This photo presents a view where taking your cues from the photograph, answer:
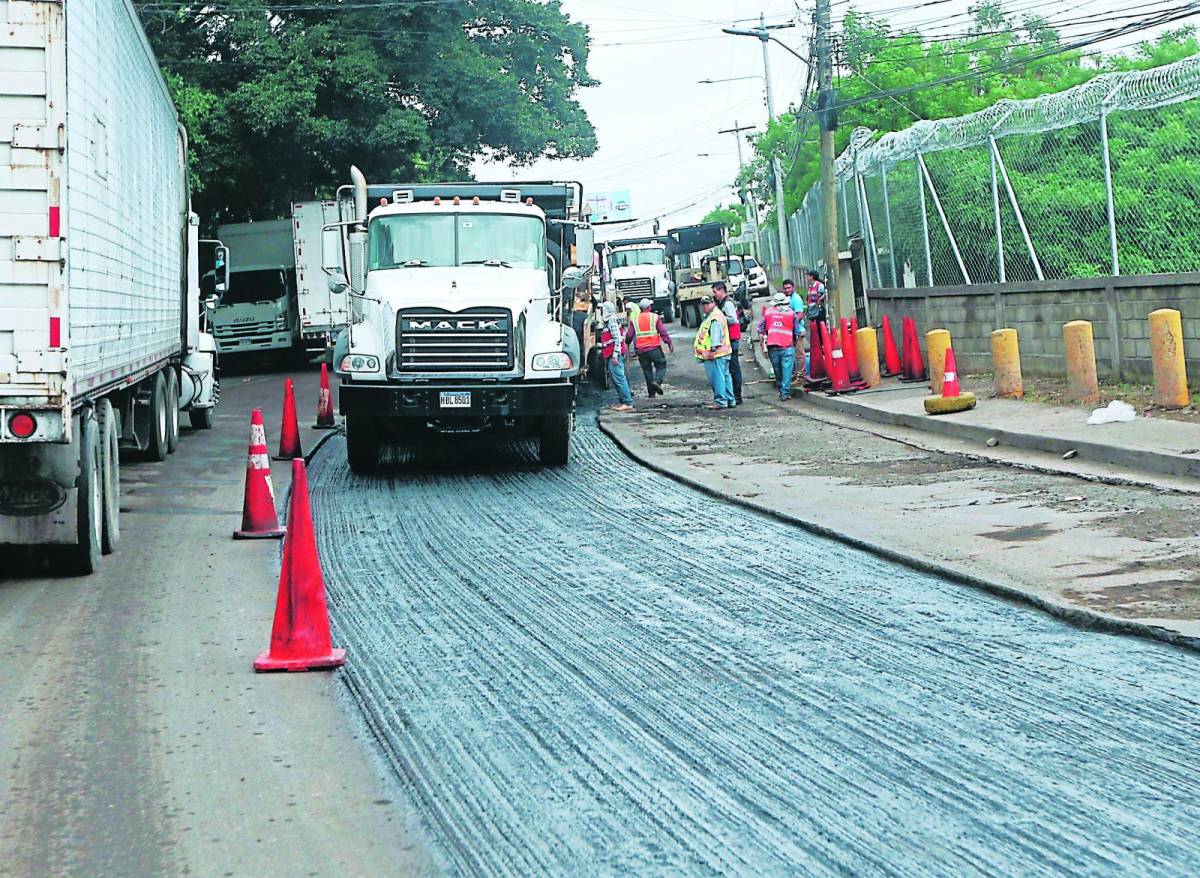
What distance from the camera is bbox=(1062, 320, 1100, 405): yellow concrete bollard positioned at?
1722cm

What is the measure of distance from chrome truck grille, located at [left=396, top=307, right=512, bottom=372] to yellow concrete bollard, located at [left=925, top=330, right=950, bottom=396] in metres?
6.36

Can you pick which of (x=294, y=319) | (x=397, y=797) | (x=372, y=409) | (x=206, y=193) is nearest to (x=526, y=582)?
(x=397, y=797)

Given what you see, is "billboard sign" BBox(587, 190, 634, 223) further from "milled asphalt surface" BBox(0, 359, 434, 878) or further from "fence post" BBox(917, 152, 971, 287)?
"milled asphalt surface" BBox(0, 359, 434, 878)

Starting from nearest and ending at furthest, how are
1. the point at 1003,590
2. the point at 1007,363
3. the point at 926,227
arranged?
the point at 1003,590 < the point at 1007,363 < the point at 926,227

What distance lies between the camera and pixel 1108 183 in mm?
18406

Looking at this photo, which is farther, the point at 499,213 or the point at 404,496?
the point at 499,213

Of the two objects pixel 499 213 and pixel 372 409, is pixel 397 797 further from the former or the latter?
pixel 499 213

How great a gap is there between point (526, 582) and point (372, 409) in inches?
246

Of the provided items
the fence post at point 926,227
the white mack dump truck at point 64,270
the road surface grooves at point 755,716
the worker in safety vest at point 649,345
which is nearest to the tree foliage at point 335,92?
the worker in safety vest at point 649,345

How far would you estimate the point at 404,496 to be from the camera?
1438 centimetres

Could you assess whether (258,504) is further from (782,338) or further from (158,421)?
(782,338)

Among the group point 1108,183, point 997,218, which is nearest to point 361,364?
point 1108,183

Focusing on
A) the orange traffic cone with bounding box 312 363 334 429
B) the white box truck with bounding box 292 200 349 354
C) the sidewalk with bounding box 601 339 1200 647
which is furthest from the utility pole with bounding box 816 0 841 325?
the white box truck with bounding box 292 200 349 354

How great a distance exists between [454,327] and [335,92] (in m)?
27.1
